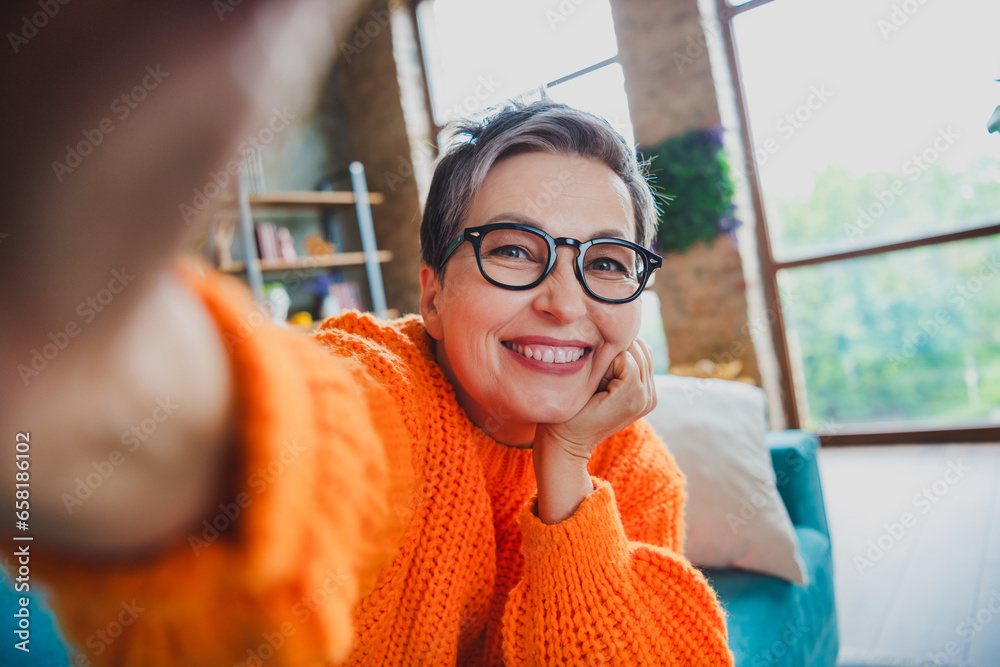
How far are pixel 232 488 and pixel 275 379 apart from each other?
0.14ft

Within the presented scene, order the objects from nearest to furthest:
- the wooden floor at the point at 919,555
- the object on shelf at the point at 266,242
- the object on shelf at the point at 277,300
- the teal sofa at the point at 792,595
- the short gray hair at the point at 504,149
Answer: the short gray hair at the point at 504,149, the teal sofa at the point at 792,595, the wooden floor at the point at 919,555, the object on shelf at the point at 277,300, the object on shelf at the point at 266,242

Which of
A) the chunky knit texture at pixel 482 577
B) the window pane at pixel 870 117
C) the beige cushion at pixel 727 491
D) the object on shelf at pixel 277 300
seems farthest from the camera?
the object on shelf at pixel 277 300

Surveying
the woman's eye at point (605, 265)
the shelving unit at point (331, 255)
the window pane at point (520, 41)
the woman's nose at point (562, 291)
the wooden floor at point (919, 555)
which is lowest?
the wooden floor at point (919, 555)

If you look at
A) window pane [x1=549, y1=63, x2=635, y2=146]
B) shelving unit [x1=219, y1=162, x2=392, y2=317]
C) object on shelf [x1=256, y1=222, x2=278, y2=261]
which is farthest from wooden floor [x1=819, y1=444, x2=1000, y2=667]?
object on shelf [x1=256, y1=222, x2=278, y2=261]

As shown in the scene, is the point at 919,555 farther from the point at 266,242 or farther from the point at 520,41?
the point at 266,242

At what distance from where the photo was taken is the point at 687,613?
2.77 feet

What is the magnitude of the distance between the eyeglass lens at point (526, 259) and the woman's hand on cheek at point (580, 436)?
15 centimetres

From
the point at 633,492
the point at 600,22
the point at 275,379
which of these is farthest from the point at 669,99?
the point at 275,379

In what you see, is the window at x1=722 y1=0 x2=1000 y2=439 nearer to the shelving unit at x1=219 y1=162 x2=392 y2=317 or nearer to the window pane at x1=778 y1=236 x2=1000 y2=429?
the window pane at x1=778 y1=236 x2=1000 y2=429

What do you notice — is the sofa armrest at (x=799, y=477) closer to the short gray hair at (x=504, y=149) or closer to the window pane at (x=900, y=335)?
the short gray hair at (x=504, y=149)

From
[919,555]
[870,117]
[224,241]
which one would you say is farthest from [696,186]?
[224,241]

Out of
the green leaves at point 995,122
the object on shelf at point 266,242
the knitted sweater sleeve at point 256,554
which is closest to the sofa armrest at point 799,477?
the green leaves at point 995,122

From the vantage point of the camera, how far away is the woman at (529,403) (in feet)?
2.61

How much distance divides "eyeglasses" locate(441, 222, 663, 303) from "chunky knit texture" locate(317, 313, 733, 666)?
178mm
